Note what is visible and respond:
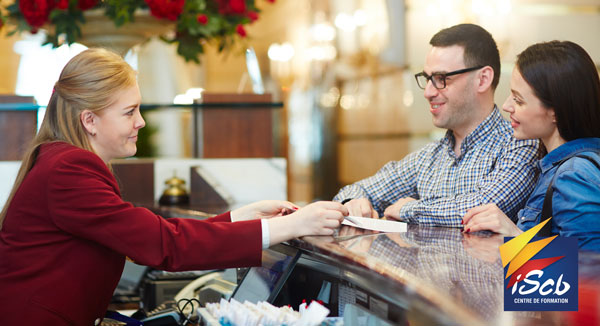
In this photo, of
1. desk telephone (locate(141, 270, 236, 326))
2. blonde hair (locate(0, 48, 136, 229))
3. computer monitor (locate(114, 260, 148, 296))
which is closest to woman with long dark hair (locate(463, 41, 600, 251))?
desk telephone (locate(141, 270, 236, 326))

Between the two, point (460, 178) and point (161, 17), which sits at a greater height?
point (161, 17)

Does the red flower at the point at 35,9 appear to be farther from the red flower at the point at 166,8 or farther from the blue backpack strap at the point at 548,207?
the blue backpack strap at the point at 548,207

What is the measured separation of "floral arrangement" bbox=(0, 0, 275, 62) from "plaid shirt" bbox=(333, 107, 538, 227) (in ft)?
3.17

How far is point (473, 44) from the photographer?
2176mm

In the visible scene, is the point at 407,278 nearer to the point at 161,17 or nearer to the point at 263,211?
the point at 263,211

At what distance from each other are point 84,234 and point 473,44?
136 centimetres

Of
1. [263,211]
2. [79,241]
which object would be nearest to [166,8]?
[263,211]

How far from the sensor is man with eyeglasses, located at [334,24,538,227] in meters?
1.96

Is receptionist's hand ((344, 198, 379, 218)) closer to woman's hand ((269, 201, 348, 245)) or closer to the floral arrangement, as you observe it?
woman's hand ((269, 201, 348, 245))

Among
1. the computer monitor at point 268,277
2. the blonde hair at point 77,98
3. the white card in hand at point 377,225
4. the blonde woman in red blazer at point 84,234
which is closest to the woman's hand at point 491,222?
the white card in hand at point 377,225

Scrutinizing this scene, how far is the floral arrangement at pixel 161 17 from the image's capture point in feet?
8.51

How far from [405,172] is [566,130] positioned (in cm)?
73

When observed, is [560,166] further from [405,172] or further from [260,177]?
[260,177]

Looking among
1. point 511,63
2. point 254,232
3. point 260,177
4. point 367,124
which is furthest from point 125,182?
point 367,124
